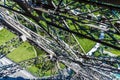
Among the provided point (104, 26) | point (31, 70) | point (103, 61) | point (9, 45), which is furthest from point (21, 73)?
point (104, 26)

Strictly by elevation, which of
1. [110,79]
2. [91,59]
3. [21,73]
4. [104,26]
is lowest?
[21,73]

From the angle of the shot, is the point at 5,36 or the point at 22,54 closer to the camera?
the point at 22,54

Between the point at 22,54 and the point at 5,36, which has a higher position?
the point at 5,36

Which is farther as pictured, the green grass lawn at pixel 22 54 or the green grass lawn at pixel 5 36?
the green grass lawn at pixel 5 36

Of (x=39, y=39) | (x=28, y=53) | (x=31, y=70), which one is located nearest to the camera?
(x=39, y=39)

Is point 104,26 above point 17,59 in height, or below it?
above

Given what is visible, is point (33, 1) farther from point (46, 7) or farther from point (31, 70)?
point (31, 70)

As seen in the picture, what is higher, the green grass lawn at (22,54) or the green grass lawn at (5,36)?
the green grass lawn at (5,36)

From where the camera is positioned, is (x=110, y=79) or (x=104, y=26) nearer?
(x=104, y=26)

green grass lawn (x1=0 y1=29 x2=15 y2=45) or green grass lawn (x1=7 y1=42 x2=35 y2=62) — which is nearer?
green grass lawn (x1=7 y1=42 x2=35 y2=62)

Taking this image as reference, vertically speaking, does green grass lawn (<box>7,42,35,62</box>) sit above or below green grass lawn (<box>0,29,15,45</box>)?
below

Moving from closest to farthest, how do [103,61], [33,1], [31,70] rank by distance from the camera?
[33,1], [103,61], [31,70]
